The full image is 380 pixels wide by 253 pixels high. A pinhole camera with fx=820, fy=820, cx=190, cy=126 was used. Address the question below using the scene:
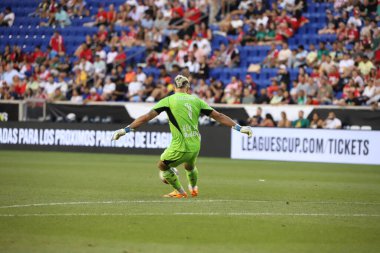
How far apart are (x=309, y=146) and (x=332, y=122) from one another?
1.20 meters

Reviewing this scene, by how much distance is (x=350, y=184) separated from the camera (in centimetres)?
1816

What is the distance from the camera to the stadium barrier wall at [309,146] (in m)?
25.5

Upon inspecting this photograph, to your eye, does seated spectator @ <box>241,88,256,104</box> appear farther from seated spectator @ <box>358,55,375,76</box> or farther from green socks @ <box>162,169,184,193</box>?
green socks @ <box>162,169,184,193</box>

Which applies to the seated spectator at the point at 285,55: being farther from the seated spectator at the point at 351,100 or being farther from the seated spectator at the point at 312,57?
the seated spectator at the point at 351,100

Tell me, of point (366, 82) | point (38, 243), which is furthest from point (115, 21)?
point (38, 243)

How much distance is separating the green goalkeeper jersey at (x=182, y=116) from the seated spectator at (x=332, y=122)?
530 inches

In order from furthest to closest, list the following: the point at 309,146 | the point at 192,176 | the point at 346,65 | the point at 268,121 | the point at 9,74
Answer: the point at 9,74 < the point at 346,65 < the point at 268,121 < the point at 309,146 < the point at 192,176

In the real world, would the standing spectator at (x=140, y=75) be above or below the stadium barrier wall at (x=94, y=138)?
above

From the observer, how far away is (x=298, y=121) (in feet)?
89.1

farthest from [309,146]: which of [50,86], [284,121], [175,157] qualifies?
[175,157]

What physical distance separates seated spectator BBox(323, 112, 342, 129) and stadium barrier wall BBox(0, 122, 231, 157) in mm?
3348

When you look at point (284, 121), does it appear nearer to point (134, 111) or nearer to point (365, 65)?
point (365, 65)

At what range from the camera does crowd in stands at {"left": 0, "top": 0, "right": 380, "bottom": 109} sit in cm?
2830

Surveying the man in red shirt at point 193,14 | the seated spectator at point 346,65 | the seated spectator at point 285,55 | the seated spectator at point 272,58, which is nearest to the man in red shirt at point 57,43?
the man in red shirt at point 193,14
